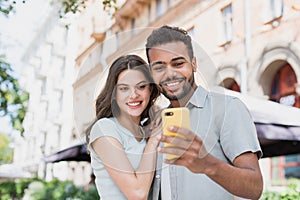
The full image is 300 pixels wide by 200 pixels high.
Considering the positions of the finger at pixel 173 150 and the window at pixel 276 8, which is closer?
the finger at pixel 173 150

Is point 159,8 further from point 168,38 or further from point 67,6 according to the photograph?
point 168,38

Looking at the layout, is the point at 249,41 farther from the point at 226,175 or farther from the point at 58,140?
the point at 58,140

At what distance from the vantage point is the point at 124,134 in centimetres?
89

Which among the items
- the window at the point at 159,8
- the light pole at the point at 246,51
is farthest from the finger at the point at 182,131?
the window at the point at 159,8

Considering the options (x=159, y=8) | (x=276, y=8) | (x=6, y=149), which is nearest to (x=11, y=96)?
(x=276, y=8)

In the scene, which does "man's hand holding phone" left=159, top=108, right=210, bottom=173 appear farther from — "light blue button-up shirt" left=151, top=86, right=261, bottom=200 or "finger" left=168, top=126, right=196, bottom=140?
"light blue button-up shirt" left=151, top=86, right=261, bottom=200

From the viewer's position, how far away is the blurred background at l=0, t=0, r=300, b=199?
907 mm

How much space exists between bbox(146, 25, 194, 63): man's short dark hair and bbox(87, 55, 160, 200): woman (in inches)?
1.8

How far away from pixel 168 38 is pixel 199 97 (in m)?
0.14

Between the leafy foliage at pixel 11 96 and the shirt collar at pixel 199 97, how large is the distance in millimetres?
1766

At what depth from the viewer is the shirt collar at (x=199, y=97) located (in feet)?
2.67

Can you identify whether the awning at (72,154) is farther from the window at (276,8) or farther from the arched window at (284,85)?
the window at (276,8)

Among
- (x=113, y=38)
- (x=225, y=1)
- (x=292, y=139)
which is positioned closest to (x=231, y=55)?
(x=225, y=1)

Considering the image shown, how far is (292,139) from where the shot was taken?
7.83 ft
